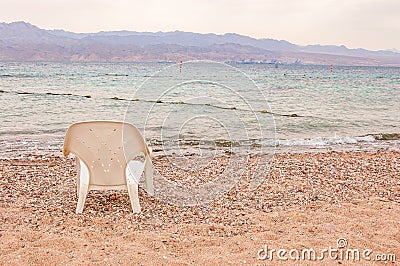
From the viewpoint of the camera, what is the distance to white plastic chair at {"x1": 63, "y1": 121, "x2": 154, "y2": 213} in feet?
15.4

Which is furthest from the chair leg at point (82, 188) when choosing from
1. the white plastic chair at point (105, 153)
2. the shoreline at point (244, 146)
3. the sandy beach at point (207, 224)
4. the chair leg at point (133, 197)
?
the shoreline at point (244, 146)

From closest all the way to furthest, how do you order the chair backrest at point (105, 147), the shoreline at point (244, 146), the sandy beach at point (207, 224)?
1. the sandy beach at point (207, 224)
2. the chair backrest at point (105, 147)
3. the shoreline at point (244, 146)

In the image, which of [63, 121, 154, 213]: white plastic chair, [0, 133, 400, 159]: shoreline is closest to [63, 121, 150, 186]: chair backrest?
[63, 121, 154, 213]: white plastic chair

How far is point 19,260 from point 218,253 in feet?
5.78

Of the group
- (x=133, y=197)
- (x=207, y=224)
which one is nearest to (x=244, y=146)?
(x=133, y=197)

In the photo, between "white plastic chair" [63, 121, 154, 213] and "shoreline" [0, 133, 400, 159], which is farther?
"shoreline" [0, 133, 400, 159]

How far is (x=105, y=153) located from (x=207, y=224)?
5.03 feet

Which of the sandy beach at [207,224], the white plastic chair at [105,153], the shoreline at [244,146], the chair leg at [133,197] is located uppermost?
the white plastic chair at [105,153]

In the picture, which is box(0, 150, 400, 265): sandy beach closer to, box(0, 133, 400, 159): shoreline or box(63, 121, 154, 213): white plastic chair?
box(63, 121, 154, 213): white plastic chair

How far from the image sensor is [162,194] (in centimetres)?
556

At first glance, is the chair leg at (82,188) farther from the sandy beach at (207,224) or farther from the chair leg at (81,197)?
the sandy beach at (207,224)

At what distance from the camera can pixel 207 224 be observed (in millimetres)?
4391

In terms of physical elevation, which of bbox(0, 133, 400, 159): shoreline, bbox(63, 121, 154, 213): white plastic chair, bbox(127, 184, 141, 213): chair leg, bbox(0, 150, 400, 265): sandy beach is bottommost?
bbox(0, 133, 400, 159): shoreline

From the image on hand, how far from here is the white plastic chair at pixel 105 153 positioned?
4.68 m
